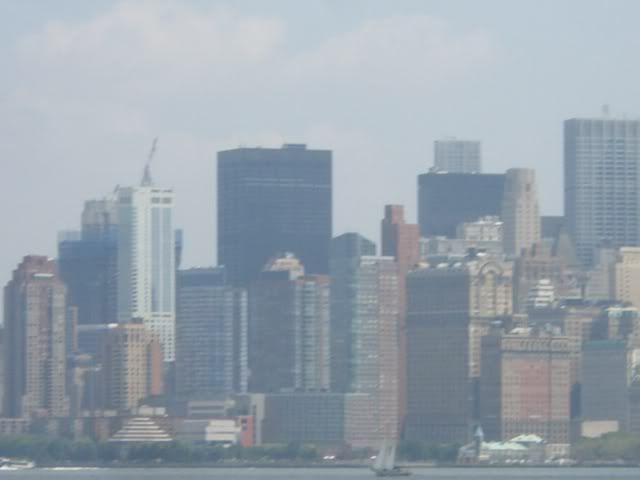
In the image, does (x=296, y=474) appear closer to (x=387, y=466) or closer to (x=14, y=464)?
(x=387, y=466)

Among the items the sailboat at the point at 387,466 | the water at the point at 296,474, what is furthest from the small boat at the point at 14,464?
the sailboat at the point at 387,466

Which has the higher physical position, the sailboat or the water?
the sailboat

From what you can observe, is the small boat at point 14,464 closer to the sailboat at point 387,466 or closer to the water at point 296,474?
the water at point 296,474

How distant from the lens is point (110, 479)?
150m

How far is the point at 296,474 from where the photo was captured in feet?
569

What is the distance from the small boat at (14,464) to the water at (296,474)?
4581 millimetres

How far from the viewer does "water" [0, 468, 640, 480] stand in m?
158

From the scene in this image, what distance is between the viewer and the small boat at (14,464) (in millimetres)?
185375

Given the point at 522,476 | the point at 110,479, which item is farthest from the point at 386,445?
the point at 110,479

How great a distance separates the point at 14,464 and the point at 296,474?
26.0 metres

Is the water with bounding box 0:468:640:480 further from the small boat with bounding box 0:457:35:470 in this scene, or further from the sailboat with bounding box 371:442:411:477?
the small boat with bounding box 0:457:35:470

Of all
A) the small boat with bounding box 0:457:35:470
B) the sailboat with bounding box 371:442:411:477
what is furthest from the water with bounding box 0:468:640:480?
the small boat with bounding box 0:457:35:470

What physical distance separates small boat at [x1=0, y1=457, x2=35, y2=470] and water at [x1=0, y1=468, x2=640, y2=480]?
15.0ft

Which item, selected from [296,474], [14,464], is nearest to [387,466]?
[296,474]
